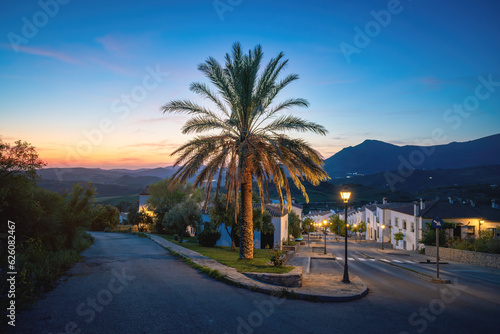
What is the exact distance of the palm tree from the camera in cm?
1547

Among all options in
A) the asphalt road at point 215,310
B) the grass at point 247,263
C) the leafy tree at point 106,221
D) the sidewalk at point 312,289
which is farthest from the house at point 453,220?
the leafy tree at point 106,221

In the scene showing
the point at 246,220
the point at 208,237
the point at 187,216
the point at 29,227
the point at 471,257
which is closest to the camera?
the point at 29,227

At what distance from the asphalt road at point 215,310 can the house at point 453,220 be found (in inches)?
1374

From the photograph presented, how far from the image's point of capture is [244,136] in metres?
16.0

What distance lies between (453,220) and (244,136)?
37.5 metres

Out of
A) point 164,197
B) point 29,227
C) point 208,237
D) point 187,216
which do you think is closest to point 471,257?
point 208,237

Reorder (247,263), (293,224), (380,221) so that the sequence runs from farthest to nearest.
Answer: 1. (380,221)
2. (293,224)
3. (247,263)

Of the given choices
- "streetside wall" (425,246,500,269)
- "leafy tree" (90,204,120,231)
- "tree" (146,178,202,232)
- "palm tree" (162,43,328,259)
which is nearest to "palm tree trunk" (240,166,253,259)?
"palm tree" (162,43,328,259)

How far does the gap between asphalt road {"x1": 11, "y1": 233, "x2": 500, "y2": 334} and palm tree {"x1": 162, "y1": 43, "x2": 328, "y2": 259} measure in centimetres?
592

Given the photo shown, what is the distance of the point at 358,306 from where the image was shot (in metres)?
8.77

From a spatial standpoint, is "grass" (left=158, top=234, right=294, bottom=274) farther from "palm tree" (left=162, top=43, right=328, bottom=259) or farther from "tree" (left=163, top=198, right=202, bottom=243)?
"tree" (left=163, top=198, right=202, bottom=243)

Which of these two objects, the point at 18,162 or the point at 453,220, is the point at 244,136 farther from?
the point at 453,220

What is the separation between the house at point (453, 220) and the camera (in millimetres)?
40562

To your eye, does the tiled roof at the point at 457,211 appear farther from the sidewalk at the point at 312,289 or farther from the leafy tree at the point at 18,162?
the leafy tree at the point at 18,162
